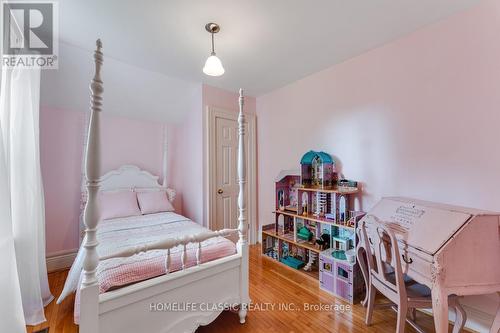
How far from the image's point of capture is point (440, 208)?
1483 millimetres

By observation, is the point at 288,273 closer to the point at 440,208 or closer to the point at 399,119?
the point at 440,208

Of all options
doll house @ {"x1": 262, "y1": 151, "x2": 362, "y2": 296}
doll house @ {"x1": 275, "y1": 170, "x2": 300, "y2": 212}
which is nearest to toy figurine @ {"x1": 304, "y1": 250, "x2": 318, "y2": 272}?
doll house @ {"x1": 262, "y1": 151, "x2": 362, "y2": 296}

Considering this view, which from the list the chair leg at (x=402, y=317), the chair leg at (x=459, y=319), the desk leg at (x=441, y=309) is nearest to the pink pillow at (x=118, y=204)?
the chair leg at (x=402, y=317)

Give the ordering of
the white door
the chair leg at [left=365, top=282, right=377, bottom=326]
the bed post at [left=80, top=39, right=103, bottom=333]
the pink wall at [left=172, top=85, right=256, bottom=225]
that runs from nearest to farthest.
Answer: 1. the bed post at [left=80, top=39, right=103, bottom=333]
2. the chair leg at [left=365, top=282, right=377, bottom=326]
3. the pink wall at [left=172, top=85, right=256, bottom=225]
4. the white door

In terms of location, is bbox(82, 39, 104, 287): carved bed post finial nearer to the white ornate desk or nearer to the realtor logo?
the realtor logo

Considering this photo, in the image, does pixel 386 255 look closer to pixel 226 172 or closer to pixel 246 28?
pixel 246 28

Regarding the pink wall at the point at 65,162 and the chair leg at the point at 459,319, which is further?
the pink wall at the point at 65,162

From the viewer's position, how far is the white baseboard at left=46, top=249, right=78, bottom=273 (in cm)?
256

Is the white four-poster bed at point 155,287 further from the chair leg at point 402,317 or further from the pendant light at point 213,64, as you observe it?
the chair leg at point 402,317

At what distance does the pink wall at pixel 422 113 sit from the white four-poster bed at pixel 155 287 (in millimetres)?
1353

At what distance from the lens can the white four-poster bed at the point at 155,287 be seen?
3.59 ft

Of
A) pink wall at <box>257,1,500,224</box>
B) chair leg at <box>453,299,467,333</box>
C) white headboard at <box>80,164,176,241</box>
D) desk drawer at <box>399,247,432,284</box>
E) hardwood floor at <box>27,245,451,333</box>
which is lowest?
hardwood floor at <box>27,245,451,333</box>

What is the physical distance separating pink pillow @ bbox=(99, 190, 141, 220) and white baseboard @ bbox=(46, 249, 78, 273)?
2.38 ft

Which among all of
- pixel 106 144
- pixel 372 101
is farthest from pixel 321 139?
pixel 106 144
